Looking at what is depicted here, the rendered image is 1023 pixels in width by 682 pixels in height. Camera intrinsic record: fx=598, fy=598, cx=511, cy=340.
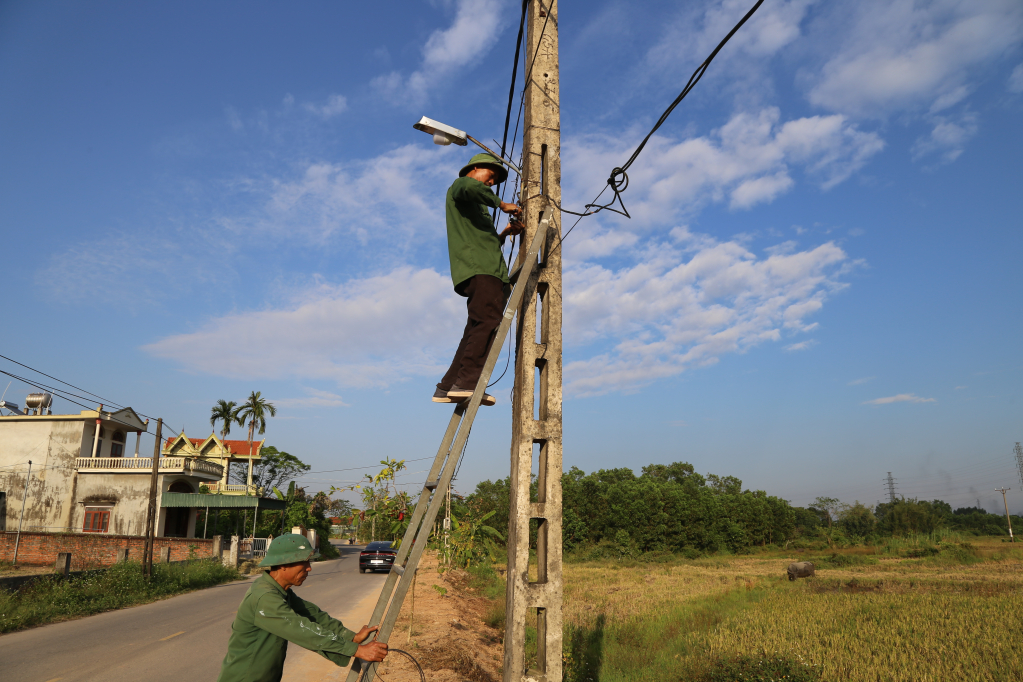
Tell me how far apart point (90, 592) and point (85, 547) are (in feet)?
45.2

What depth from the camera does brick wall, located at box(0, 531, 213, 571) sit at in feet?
84.9

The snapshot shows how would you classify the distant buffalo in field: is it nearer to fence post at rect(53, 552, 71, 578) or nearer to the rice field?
the rice field

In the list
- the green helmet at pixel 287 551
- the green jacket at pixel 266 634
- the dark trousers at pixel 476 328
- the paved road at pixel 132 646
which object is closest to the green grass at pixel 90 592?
the paved road at pixel 132 646

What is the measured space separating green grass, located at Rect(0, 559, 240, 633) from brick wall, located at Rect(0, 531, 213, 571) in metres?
6.78

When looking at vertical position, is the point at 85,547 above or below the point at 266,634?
below

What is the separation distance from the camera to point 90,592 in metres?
15.2

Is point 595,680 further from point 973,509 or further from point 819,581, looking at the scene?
point 973,509

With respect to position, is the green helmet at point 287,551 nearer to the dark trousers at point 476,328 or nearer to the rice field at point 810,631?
the dark trousers at point 476,328

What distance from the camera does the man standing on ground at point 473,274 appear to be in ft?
13.3

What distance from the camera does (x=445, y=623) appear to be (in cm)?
1257

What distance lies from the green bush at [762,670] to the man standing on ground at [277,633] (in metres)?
6.01

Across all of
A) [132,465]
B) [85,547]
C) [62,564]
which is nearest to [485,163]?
[62,564]

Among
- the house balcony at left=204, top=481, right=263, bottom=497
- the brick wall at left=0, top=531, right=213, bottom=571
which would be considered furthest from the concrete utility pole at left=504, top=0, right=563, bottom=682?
the house balcony at left=204, top=481, right=263, bottom=497

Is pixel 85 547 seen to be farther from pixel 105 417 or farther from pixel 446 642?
pixel 446 642
